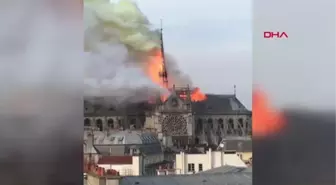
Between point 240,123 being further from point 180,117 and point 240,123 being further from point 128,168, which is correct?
point 128,168

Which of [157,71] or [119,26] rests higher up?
[119,26]

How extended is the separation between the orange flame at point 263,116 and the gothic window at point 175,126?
30 cm

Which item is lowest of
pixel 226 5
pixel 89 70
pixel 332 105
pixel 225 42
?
pixel 332 105

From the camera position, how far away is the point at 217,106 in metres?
1.90

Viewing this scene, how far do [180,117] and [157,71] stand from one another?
0.23m

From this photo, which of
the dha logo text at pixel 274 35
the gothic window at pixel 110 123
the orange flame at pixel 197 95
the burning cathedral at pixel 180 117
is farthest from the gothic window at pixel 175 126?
the dha logo text at pixel 274 35

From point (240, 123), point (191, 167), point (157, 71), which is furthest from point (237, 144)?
point (157, 71)

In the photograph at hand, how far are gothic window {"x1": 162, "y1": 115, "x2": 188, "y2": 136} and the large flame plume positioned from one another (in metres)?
0.11

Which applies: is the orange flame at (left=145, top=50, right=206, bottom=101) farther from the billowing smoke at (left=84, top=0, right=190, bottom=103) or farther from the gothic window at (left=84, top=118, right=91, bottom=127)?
the gothic window at (left=84, top=118, right=91, bottom=127)

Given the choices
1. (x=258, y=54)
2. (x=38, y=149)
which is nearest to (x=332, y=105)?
(x=258, y=54)

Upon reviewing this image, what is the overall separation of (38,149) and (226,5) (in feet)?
3.32

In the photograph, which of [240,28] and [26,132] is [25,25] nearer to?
[26,132]

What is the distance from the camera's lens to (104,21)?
189 centimetres

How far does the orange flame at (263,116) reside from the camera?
1.89 meters
